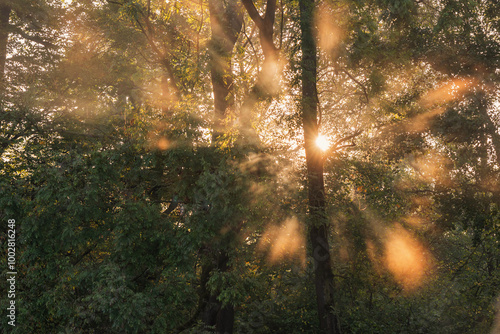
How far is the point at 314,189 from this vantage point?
11508 millimetres

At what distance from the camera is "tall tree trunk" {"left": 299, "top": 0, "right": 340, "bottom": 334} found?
36.5 ft

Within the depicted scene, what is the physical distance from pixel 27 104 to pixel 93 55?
749cm

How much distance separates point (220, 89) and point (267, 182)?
13.2 ft

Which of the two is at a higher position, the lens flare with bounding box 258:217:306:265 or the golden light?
the golden light

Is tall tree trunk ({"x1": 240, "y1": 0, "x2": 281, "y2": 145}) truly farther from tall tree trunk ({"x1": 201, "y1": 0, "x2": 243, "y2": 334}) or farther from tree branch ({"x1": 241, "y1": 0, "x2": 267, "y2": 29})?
tall tree trunk ({"x1": 201, "y1": 0, "x2": 243, "y2": 334})

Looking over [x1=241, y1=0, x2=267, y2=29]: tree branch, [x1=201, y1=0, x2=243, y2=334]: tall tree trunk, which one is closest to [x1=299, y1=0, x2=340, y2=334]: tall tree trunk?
[x1=241, y1=0, x2=267, y2=29]: tree branch

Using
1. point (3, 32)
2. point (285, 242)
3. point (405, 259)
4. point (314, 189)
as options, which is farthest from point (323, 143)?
point (3, 32)

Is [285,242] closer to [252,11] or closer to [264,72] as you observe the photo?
[264,72]

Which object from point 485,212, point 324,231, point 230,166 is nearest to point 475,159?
point 485,212

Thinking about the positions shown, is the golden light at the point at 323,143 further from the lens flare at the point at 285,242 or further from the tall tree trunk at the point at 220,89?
the tall tree trunk at the point at 220,89

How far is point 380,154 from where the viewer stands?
14414 millimetres

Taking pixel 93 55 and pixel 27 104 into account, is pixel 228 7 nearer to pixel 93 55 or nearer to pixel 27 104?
pixel 27 104

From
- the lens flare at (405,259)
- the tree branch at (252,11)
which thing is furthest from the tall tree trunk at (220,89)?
the lens flare at (405,259)

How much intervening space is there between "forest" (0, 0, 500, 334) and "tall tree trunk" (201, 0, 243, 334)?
0.07 m
